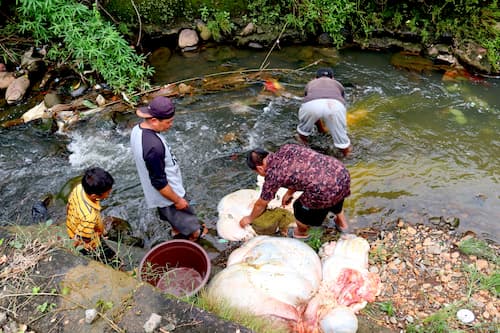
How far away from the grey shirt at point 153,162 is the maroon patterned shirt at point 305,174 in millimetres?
954

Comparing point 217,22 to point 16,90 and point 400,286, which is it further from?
point 400,286

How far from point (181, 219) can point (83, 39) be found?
409cm

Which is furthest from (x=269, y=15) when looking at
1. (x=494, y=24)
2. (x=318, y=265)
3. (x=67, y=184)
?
(x=318, y=265)

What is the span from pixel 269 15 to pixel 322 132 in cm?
348

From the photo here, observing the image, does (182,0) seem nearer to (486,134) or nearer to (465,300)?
(486,134)

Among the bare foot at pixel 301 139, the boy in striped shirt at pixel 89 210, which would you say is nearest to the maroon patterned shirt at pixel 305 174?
the boy in striped shirt at pixel 89 210

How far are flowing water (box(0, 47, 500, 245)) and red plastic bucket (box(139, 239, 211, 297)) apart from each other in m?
0.88

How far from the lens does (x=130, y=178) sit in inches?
217

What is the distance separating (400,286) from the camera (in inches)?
158

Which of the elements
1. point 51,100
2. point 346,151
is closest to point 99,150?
point 51,100

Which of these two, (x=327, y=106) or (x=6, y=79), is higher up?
(x=327, y=106)

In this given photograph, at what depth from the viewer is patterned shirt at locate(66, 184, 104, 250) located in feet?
11.0

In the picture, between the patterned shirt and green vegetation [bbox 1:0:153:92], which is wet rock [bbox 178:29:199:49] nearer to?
green vegetation [bbox 1:0:153:92]

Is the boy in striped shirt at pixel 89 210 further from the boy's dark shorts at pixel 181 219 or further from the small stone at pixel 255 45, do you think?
the small stone at pixel 255 45
